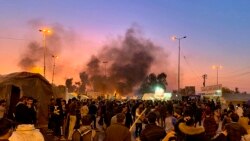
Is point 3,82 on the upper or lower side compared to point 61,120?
upper

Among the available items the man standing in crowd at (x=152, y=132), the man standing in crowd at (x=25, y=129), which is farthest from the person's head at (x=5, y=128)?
the man standing in crowd at (x=152, y=132)

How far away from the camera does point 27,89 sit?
2191 centimetres

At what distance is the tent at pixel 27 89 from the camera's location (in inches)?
854

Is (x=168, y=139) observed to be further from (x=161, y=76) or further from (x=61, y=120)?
(x=161, y=76)

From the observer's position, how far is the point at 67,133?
20.2 meters

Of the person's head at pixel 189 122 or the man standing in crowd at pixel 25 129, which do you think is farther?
the person's head at pixel 189 122

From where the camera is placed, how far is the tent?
21703 mm

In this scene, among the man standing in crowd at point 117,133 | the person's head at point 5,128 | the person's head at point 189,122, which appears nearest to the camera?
the person's head at point 5,128

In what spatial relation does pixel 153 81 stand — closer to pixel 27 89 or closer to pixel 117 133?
pixel 27 89

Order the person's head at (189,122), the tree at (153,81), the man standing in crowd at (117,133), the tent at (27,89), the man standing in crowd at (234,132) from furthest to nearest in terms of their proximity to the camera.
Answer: the tree at (153,81) → the tent at (27,89) → the man standing in crowd at (117,133) → the man standing in crowd at (234,132) → the person's head at (189,122)

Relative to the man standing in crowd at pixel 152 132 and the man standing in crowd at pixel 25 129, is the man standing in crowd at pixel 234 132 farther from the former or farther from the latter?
the man standing in crowd at pixel 25 129

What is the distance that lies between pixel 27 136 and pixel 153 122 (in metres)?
2.17

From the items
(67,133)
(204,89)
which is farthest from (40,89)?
(204,89)

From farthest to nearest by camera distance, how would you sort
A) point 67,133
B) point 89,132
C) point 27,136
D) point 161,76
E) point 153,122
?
point 161,76 < point 67,133 < point 89,132 < point 153,122 < point 27,136
